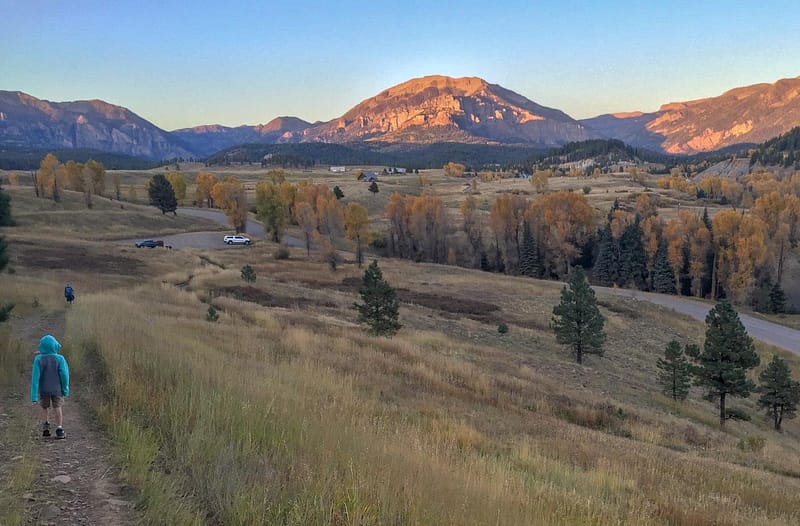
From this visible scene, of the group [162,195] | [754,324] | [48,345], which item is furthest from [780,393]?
[162,195]

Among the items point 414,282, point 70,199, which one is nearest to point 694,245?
point 414,282

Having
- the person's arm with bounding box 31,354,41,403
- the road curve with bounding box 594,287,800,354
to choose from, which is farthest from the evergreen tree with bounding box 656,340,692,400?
the road curve with bounding box 594,287,800,354

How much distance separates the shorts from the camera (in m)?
7.41

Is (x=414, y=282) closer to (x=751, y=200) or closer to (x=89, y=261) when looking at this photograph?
(x=89, y=261)

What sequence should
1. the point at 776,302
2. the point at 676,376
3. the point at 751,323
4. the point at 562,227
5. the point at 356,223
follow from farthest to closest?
1. the point at 562,227
2. the point at 356,223
3. the point at 776,302
4. the point at 751,323
5. the point at 676,376

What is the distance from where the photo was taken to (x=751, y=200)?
13588cm

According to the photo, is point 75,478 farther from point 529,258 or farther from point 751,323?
point 529,258

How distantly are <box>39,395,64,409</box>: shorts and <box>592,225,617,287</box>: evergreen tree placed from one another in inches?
3414

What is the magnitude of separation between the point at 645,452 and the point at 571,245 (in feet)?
272

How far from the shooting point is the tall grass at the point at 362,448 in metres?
4.77

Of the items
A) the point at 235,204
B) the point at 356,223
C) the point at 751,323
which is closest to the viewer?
the point at 751,323

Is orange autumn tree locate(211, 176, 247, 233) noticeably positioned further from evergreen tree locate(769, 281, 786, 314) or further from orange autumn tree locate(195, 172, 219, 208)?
evergreen tree locate(769, 281, 786, 314)

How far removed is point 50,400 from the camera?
24.8 ft

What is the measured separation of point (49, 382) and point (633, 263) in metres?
87.3
